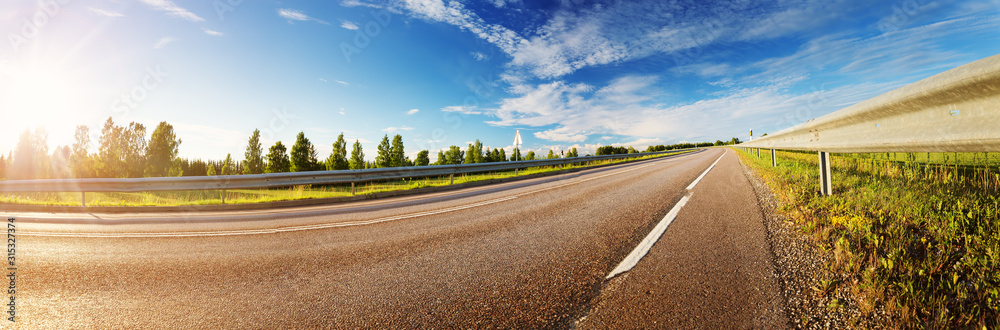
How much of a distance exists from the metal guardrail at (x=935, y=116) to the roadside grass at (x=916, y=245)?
2.32 feet

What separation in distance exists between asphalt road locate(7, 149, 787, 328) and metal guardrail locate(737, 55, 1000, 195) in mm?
1439

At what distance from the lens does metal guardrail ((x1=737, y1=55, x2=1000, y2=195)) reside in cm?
205

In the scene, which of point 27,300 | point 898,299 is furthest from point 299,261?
point 898,299

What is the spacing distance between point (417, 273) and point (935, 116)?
4.44 meters

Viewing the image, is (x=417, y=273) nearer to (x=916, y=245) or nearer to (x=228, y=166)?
(x=916, y=245)

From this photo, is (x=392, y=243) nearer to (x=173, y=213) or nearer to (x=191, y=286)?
(x=191, y=286)

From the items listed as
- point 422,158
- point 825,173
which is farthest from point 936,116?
point 422,158

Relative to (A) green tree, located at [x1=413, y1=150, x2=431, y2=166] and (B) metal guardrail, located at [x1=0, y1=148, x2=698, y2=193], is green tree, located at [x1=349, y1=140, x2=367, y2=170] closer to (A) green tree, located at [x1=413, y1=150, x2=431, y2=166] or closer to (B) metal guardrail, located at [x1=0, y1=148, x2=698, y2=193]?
(A) green tree, located at [x1=413, y1=150, x2=431, y2=166]

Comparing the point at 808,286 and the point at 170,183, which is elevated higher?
the point at 170,183

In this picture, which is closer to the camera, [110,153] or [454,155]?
[110,153]

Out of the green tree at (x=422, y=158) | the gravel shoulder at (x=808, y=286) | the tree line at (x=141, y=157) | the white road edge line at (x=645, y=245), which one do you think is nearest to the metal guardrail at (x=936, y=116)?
the gravel shoulder at (x=808, y=286)

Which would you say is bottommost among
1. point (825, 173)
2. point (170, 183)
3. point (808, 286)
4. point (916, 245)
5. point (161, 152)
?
point (808, 286)

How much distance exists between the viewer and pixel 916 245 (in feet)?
8.55

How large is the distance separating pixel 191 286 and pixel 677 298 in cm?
440
